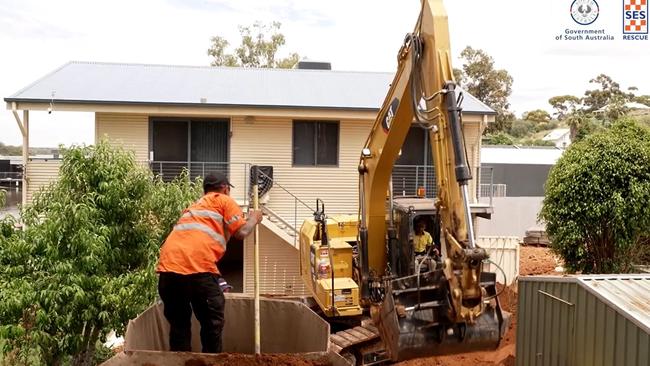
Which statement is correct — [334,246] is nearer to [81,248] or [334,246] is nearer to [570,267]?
[81,248]

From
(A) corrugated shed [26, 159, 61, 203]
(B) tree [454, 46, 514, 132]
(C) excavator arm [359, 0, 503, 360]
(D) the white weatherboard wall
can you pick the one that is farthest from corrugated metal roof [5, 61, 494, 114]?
(B) tree [454, 46, 514, 132]

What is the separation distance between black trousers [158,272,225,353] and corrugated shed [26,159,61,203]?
11923mm

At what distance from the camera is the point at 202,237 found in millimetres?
5762

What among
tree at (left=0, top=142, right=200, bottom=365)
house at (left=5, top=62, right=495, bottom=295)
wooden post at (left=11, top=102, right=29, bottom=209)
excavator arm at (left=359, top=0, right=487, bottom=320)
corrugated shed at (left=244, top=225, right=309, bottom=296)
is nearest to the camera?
excavator arm at (left=359, top=0, right=487, bottom=320)

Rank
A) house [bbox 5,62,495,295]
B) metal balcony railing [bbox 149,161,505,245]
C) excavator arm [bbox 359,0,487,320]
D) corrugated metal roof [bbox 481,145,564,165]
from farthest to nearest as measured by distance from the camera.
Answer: corrugated metal roof [bbox 481,145,564,165] < metal balcony railing [bbox 149,161,505,245] < house [bbox 5,62,495,295] < excavator arm [bbox 359,0,487,320]

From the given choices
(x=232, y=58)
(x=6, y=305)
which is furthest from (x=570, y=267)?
(x=232, y=58)

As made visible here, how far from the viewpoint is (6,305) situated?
7.87 meters

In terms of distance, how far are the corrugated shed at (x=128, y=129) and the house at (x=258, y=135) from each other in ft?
0.09

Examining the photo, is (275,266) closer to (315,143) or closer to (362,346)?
(315,143)

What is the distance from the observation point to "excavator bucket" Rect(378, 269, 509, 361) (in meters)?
7.58

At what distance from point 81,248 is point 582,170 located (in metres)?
10.4

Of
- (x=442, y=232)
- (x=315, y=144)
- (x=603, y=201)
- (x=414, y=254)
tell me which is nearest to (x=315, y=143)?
(x=315, y=144)

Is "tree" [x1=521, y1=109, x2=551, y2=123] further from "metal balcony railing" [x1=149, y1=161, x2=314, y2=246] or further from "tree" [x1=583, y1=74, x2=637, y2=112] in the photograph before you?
"metal balcony railing" [x1=149, y1=161, x2=314, y2=246]

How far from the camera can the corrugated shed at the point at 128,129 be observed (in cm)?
1753
